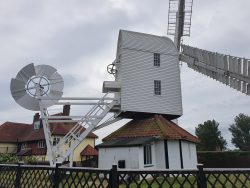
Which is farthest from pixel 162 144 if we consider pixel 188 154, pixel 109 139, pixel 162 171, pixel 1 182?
pixel 162 171

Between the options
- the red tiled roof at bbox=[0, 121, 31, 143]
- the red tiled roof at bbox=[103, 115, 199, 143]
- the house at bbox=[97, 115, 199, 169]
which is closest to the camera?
the house at bbox=[97, 115, 199, 169]

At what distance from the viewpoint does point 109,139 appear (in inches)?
926

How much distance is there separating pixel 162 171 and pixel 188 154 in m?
17.0

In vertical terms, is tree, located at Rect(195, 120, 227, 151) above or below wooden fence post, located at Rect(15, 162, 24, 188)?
above

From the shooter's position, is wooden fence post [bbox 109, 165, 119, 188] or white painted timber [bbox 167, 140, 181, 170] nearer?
wooden fence post [bbox 109, 165, 119, 188]

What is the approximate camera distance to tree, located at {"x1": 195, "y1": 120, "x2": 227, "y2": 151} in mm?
48031

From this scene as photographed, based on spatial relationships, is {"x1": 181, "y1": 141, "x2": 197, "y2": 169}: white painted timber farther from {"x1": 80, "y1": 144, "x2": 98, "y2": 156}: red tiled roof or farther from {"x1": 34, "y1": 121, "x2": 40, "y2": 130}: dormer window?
{"x1": 34, "y1": 121, "x2": 40, "y2": 130}: dormer window

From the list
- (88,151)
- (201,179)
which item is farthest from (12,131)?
(201,179)

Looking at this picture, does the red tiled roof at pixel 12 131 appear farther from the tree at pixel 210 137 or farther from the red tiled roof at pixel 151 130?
the tree at pixel 210 137

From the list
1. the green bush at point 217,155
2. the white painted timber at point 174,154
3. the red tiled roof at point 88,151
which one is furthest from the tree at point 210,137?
the white painted timber at point 174,154

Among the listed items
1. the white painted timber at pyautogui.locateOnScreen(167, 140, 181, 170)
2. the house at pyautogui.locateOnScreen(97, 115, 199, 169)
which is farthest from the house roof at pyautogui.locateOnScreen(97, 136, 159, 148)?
the white painted timber at pyautogui.locateOnScreen(167, 140, 181, 170)

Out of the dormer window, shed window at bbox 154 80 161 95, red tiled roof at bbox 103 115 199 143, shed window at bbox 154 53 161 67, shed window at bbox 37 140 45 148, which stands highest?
shed window at bbox 154 53 161 67

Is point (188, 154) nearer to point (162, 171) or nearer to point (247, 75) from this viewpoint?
point (247, 75)

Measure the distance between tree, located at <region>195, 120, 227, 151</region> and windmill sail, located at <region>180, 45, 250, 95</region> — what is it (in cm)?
2726
